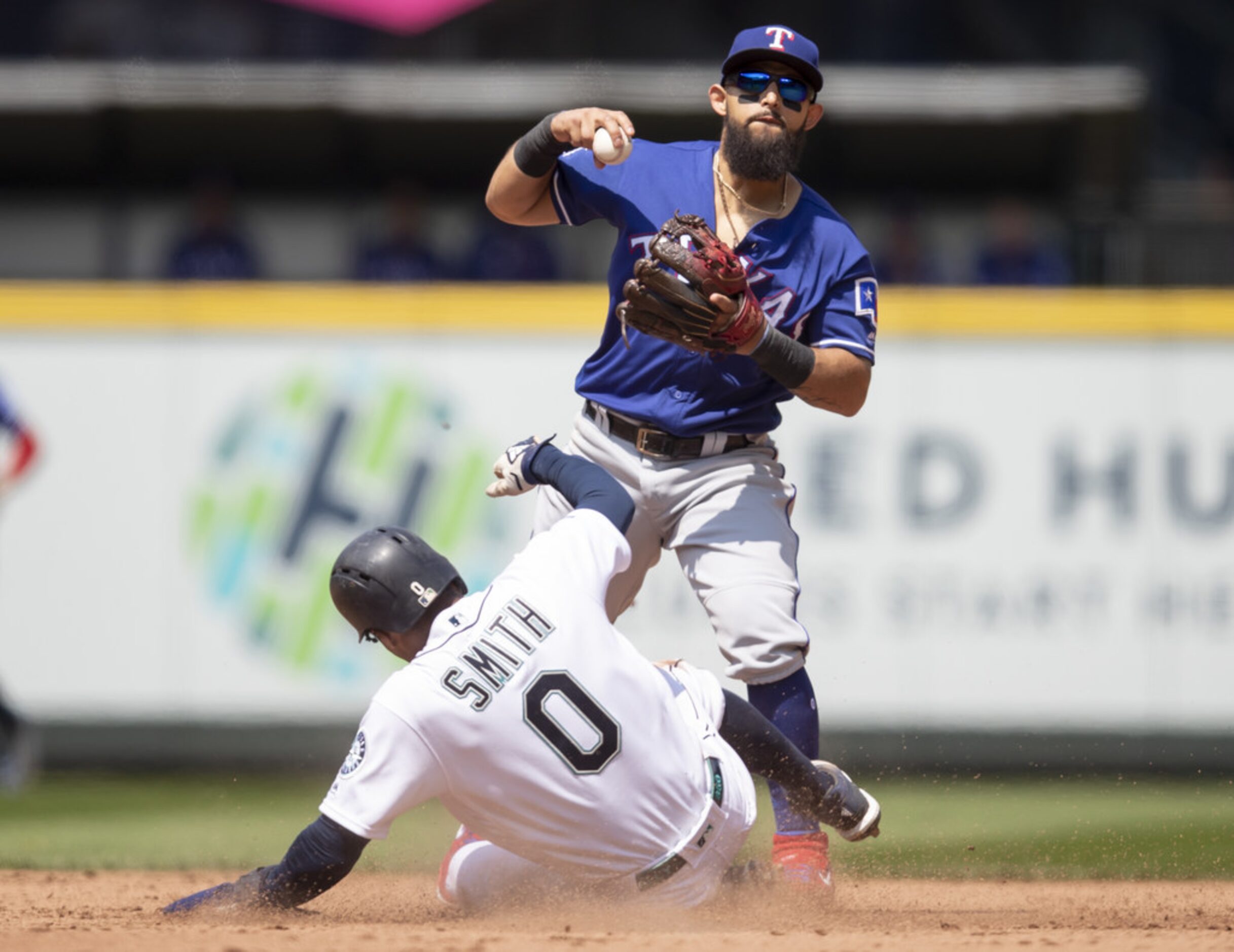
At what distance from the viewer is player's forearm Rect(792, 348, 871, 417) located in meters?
3.89

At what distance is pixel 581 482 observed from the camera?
3727 mm

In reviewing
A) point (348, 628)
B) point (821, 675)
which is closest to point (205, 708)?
point (348, 628)

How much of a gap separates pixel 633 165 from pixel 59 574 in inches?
194

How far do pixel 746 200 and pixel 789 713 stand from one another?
1.38 m

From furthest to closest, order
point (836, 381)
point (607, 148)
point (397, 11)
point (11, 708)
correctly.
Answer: point (397, 11) < point (11, 708) < point (836, 381) < point (607, 148)

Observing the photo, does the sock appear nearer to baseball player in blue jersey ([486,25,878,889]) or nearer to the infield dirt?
baseball player in blue jersey ([486,25,878,889])

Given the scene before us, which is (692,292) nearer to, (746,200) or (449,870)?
(746,200)

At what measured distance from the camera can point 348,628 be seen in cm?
775

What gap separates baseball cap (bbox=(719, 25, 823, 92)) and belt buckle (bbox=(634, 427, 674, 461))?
3.30ft

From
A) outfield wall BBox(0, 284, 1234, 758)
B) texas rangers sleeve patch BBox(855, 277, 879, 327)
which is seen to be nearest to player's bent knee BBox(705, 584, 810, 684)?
texas rangers sleeve patch BBox(855, 277, 879, 327)

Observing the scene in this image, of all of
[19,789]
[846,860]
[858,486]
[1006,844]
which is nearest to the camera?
[846,860]

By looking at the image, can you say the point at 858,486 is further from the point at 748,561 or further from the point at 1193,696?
the point at 748,561

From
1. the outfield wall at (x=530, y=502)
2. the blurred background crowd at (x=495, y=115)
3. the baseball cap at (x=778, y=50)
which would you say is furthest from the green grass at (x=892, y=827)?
the blurred background crowd at (x=495, y=115)

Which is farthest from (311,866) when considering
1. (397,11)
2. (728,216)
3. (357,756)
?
(397,11)
